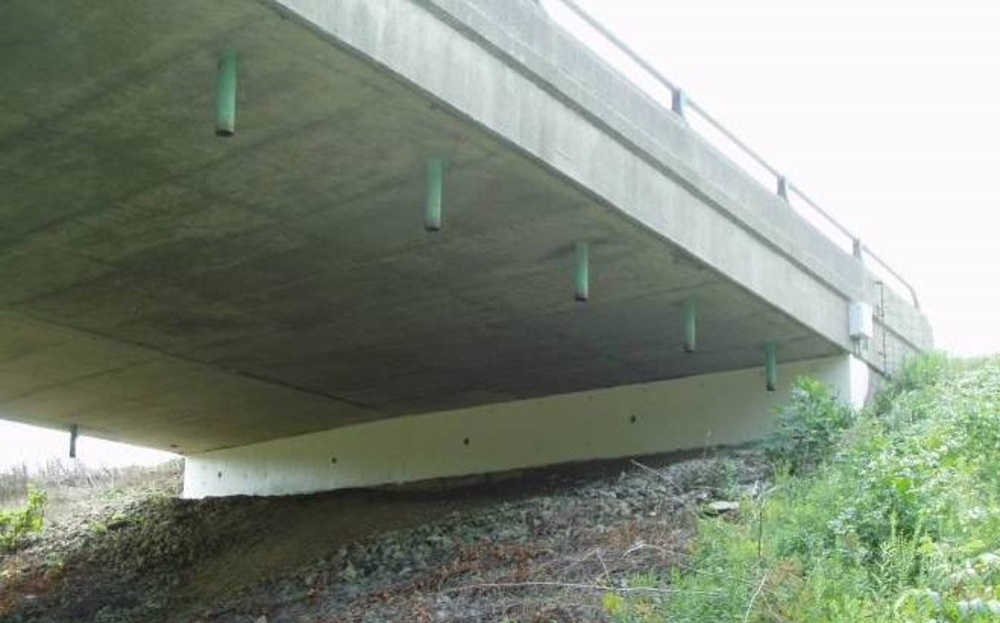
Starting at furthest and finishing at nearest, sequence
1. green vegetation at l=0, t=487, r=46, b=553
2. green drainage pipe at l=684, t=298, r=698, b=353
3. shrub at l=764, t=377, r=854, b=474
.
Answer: green vegetation at l=0, t=487, r=46, b=553 < shrub at l=764, t=377, r=854, b=474 < green drainage pipe at l=684, t=298, r=698, b=353

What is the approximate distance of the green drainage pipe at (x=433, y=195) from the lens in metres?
7.63

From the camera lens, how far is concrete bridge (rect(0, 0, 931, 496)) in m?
6.72

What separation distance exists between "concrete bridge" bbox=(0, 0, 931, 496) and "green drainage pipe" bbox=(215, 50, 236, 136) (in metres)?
→ 0.02

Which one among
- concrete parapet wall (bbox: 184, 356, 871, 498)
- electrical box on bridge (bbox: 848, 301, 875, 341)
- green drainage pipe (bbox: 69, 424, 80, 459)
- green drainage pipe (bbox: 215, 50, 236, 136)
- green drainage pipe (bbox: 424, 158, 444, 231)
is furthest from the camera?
green drainage pipe (bbox: 69, 424, 80, 459)

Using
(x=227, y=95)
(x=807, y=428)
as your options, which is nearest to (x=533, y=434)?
(x=807, y=428)

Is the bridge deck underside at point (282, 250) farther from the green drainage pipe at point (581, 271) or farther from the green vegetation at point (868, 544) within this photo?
the green vegetation at point (868, 544)

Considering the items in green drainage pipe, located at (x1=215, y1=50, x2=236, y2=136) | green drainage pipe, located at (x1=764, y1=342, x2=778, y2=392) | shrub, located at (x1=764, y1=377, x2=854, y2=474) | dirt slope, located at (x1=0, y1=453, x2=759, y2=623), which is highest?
green drainage pipe, located at (x1=215, y1=50, x2=236, y2=136)

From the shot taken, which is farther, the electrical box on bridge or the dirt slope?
the electrical box on bridge

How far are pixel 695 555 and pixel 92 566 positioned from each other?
9616 mm

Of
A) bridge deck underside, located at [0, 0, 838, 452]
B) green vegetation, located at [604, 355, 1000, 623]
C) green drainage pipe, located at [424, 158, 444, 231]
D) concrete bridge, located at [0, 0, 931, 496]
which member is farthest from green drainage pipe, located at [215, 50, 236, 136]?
green vegetation, located at [604, 355, 1000, 623]

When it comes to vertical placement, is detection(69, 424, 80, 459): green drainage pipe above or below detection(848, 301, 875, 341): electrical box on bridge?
below

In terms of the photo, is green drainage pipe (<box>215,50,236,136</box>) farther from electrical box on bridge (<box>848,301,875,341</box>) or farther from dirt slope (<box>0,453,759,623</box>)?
electrical box on bridge (<box>848,301,875,341</box>)

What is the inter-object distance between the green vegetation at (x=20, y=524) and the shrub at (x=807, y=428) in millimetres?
10687

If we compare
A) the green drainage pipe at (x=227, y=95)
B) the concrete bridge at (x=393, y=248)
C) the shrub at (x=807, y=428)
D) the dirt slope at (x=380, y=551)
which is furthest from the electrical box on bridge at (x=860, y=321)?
the green drainage pipe at (x=227, y=95)
